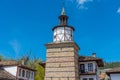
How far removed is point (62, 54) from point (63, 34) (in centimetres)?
265

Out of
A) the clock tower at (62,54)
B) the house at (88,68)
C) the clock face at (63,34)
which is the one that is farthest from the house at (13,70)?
the house at (88,68)

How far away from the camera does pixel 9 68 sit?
31.7m

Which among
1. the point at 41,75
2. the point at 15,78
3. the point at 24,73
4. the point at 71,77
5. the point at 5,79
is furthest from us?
the point at 41,75

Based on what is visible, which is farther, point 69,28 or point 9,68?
point 9,68

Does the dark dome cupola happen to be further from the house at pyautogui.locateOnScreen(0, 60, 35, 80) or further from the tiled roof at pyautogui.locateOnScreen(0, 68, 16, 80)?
the house at pyautogui.locateOnScreen(0, 60, 35, 80)

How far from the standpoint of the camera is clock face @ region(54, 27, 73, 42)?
25406mm

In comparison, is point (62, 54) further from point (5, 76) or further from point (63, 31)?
point (5, 76)

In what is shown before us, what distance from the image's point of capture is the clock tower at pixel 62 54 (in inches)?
968

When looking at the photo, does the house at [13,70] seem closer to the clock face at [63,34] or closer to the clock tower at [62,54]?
the clock tower at [62,54]

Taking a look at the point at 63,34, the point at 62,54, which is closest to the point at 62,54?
the point at 62,54

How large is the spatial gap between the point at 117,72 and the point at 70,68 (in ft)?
20.3

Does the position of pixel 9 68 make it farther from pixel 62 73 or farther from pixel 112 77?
pixel 112 77

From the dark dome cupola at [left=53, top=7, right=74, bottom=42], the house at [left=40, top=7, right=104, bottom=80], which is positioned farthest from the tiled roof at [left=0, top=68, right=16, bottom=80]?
the dark dome cupola at [left=53, top=7, right=74, bottom=42]

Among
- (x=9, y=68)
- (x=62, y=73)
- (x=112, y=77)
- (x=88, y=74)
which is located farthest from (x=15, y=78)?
(x=112, y=77)
